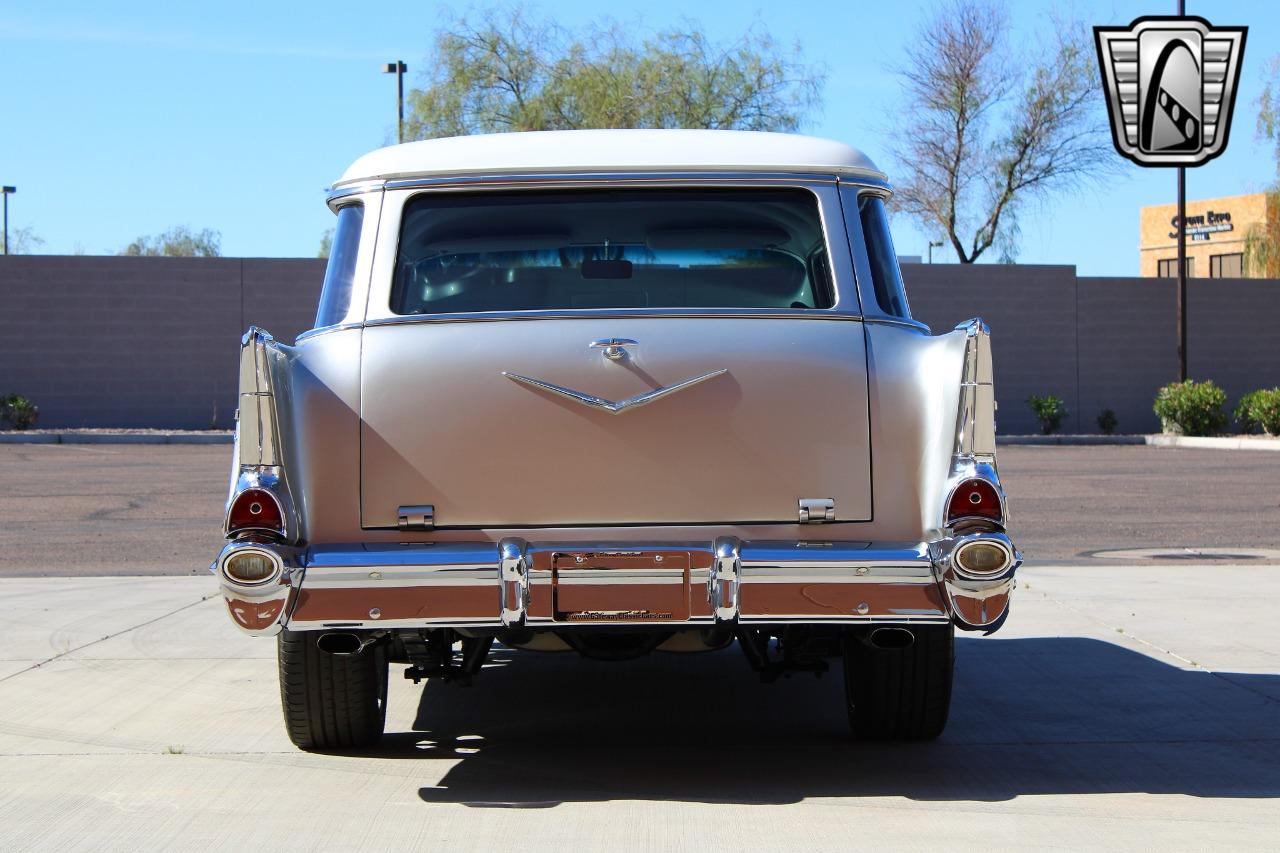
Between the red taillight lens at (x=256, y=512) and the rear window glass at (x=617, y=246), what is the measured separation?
1.08 metres

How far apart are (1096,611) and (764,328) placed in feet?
15.5

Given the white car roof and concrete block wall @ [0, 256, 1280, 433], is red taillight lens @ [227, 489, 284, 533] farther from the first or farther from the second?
concrete block wall @ [0, 256, 1280, 433]

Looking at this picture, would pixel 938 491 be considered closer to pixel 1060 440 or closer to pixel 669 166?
pixel 669 166

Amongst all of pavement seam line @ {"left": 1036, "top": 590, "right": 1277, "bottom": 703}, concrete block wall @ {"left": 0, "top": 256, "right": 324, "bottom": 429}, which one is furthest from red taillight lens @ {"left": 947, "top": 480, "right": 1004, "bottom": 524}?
concrete block wall @ {"left": 0, "top": 256, "right": 324, "bottom": 429}

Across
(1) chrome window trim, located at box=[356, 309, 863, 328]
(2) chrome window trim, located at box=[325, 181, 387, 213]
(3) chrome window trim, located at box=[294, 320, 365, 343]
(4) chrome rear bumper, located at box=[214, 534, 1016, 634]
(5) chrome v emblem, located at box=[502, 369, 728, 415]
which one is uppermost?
(2) chrome window trim, located at box=[325, 181, 387, 213]

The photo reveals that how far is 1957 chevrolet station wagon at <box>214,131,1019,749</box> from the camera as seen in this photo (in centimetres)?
469

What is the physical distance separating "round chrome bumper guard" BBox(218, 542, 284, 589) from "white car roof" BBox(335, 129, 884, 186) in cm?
150

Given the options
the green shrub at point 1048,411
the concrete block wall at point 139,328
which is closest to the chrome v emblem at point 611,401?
the concrete block wall at point 139,328

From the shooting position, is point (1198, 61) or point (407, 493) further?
point (1198, 61)

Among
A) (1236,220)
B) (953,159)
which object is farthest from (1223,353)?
(1236,220)

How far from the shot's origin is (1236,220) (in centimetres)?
6106

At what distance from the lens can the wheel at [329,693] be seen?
532cm

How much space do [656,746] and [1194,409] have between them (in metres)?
27.8

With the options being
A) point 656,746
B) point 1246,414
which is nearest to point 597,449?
point 656,746
